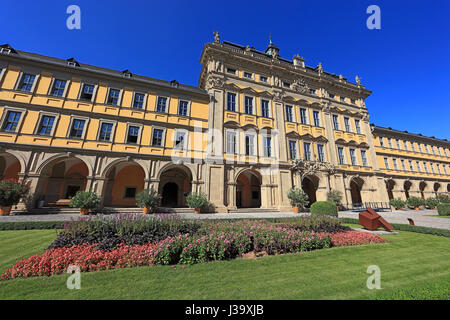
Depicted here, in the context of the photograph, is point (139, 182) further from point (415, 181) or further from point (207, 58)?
point (415, 181)

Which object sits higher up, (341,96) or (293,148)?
(341,96)

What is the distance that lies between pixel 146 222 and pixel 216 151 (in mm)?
11193

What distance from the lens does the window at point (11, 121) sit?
1318 cm

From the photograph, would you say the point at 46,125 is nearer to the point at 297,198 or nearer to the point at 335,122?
the point at 297,198

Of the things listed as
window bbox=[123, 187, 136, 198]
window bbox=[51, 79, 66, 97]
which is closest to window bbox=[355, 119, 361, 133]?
window bbox=[123, 187, 136, 198]

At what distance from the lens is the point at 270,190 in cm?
1791

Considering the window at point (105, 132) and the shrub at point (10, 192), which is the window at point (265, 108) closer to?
the window at point (105, 132)

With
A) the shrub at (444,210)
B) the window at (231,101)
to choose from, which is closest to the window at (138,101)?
the window at (231,101)

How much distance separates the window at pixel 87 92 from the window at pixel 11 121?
4.58 metres

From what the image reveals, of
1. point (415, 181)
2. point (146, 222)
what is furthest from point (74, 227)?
point (415, 181)

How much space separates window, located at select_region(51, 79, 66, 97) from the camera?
48.9 ft

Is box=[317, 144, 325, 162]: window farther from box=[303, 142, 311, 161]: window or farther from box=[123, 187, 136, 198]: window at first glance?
box=[123, 187, 136, 198]: window

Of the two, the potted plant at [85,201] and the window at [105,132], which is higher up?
the window at [105,132]

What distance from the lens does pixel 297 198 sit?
16.8 metres
